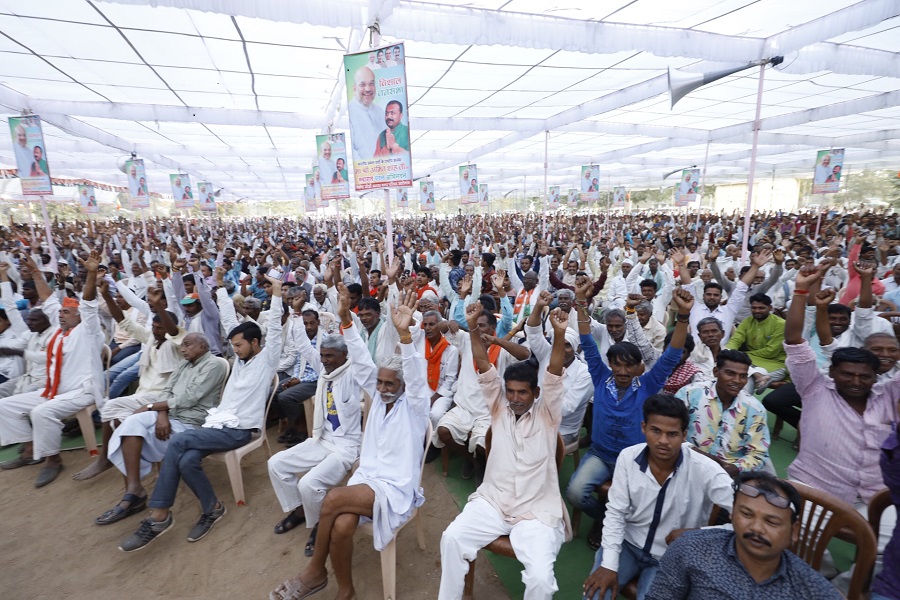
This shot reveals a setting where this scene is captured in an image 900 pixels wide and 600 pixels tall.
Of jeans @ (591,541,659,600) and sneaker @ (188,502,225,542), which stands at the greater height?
jeans @ (591,541,659,600)

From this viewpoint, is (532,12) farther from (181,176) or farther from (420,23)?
(181,176)

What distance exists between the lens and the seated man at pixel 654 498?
6.93ft

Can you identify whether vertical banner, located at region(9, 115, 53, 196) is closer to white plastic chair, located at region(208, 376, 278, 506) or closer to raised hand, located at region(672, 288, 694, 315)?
white plastic chair, located at region(208, 376, 278, 506)

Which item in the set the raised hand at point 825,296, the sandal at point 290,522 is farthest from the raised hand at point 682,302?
the sandal at point 290,522

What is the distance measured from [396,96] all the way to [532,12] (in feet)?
6.60

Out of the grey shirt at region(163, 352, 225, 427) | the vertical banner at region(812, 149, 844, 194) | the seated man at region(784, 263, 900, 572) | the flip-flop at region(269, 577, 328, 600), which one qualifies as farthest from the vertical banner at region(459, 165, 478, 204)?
the flip-flop at region(269, 577, 328, 600)

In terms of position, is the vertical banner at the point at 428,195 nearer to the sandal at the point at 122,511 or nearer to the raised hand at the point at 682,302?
the sandal at the point at 122,511

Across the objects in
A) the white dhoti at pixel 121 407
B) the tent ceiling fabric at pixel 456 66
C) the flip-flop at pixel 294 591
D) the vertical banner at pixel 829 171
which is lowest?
the flip-flop at pixel 294 591

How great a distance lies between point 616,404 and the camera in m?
2.94

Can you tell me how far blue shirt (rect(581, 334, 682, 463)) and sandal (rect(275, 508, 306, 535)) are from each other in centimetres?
235

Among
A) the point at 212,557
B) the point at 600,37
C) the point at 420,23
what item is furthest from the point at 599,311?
the point at 212,557

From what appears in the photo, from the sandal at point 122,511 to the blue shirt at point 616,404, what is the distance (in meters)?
3.69

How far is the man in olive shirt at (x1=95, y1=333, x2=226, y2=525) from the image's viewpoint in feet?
Answer: 11.2

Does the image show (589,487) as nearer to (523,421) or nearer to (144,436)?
(523,421)
